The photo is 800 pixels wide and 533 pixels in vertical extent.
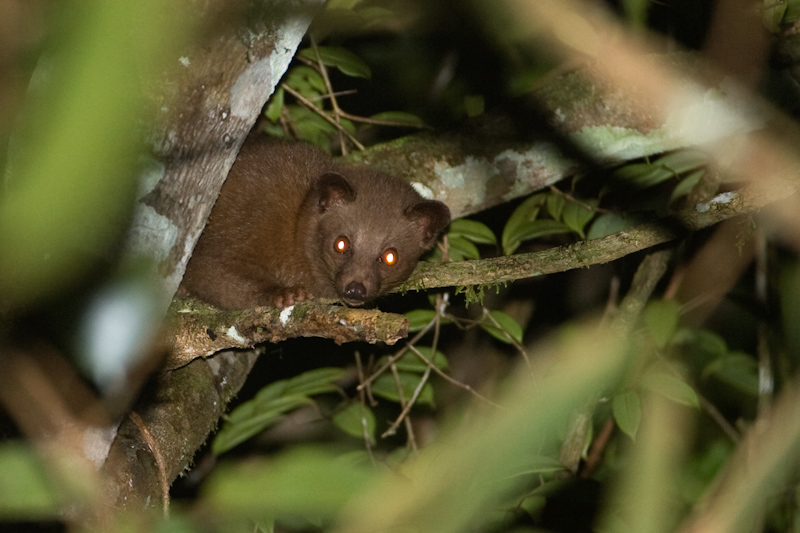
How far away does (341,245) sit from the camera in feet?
16.5

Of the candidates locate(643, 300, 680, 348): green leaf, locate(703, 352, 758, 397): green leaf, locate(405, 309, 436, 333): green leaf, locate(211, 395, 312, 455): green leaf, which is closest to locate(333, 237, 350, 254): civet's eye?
locate(405, 309, 436, 333): green leaf

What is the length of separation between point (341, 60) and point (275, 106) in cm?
55

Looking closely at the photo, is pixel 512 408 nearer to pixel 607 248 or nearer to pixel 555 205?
pixel 607 248

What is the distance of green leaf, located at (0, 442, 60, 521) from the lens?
93cm

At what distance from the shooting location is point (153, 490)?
313 cm

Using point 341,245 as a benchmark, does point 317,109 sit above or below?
above

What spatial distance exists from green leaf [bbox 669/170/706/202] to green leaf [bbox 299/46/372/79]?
7.02 feet

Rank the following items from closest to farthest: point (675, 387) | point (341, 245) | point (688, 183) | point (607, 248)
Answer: point (607, 248) → point (675, 387) → point (688, 183) → point (341, 245)

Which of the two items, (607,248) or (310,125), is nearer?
(607,248)

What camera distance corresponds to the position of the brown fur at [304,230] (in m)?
4.64

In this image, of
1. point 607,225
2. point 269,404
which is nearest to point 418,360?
point 269,404

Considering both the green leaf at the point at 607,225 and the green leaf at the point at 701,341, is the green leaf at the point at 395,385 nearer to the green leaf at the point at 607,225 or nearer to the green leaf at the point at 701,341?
the green leaf at the point at 607,225

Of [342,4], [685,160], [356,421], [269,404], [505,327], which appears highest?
[342,4]

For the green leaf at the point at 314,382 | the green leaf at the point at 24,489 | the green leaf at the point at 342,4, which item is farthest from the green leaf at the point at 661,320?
the green leaf at the point at 24,489
